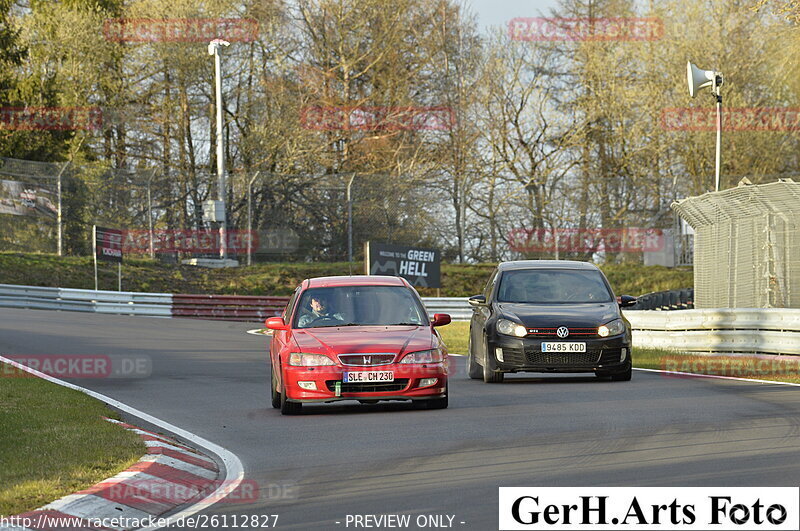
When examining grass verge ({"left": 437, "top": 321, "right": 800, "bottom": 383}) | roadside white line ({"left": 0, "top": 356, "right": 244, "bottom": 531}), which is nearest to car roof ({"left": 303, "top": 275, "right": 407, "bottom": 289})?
roadside white line ({"left": 0, "top": 356, "right": 244, "bottom": 531})

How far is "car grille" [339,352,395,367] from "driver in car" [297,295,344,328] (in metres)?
1.13

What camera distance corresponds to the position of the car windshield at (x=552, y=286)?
18.6 m

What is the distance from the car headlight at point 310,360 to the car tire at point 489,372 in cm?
422

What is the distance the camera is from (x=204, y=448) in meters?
11.4

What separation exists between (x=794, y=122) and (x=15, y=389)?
37.8m

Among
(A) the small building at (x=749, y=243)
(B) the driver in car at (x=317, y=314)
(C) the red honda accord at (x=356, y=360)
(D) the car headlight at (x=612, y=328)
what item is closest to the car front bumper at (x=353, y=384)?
(C) the red honda accord at (x=356, y=360)

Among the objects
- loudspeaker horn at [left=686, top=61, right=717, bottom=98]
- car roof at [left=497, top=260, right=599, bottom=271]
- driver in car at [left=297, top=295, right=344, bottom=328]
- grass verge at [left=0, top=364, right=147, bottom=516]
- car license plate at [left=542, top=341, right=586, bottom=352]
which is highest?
loudspeaker horn at [left=686, top=61, right=717, bottom=98]

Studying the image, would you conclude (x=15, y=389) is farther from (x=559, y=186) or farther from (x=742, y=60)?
(x=742, y=60)

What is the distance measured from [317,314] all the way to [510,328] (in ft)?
11.0

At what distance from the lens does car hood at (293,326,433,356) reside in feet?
46.2

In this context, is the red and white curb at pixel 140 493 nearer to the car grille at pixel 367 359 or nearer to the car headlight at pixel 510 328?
the car grille at pixel 367 359

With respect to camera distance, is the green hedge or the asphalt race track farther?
the green hedge

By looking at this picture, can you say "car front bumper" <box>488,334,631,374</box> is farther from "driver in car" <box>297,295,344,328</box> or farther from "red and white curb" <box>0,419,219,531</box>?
"red and white curb" <box>0,419,219,531</box>

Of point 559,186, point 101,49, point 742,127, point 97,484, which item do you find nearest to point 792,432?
point 97,484
